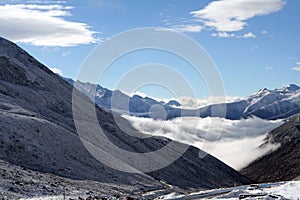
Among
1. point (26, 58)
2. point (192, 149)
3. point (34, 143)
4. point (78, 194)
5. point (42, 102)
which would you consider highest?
point (26, 58)

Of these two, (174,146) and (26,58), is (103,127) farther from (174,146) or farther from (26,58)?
(174,146)

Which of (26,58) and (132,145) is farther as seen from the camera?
(26,58)

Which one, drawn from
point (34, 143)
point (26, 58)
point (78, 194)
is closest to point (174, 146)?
point (26, 58)

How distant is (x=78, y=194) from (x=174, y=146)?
127 m

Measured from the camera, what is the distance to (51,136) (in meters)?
82.0

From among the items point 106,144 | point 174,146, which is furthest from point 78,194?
point 174,146

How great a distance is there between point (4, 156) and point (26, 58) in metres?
83.5

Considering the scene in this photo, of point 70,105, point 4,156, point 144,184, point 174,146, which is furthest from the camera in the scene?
point 174,146

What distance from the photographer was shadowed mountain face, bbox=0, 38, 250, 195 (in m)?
72.1

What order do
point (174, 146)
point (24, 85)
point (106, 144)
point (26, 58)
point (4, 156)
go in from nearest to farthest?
1. point (4, 156)
2. point (106, 144)
3. point (24, 85)
4. point (26, 58)
5. point (174, 146)

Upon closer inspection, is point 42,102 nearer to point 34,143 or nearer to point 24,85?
point 24,85

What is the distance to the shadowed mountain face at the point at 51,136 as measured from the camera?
72.1 meters

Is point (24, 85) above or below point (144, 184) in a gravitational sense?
above

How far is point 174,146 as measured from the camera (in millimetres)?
179375
